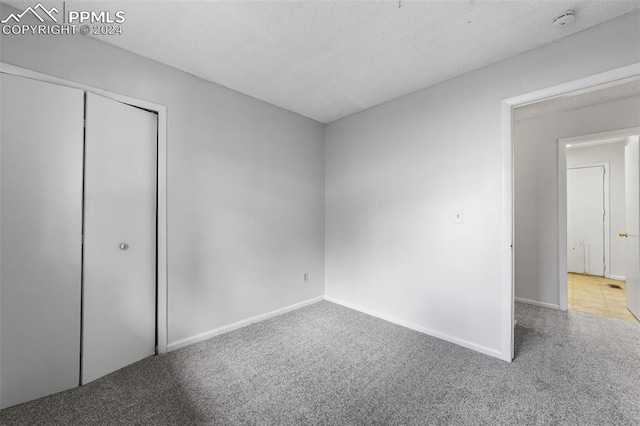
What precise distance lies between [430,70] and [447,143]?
2.20ft

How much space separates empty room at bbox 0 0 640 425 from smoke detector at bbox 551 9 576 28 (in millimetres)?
15

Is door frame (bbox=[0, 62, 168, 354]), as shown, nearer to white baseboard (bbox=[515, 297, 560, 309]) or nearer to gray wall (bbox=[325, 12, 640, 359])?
gray wall (bbox=[325, 12, 640, 359])

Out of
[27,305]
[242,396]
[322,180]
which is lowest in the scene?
[242,396]

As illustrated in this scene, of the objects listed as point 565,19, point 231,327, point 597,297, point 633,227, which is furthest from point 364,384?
point 597,297

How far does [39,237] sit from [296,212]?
2.26 m

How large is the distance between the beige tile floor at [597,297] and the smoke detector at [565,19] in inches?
126

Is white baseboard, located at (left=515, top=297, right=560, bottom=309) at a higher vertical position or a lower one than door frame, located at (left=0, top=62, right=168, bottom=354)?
lower

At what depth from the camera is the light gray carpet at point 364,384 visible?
155 centimetres

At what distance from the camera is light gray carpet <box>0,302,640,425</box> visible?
155 cm

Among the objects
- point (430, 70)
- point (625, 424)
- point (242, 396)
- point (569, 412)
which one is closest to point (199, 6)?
point (430, 70)

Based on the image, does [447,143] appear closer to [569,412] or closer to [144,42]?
[569,412]

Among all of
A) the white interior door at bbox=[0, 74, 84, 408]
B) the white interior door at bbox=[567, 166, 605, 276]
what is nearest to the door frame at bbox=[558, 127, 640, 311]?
the white interior door at bbox=[567, 166, 605, 276]

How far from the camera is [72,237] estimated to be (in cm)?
181

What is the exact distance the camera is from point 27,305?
165 cm
